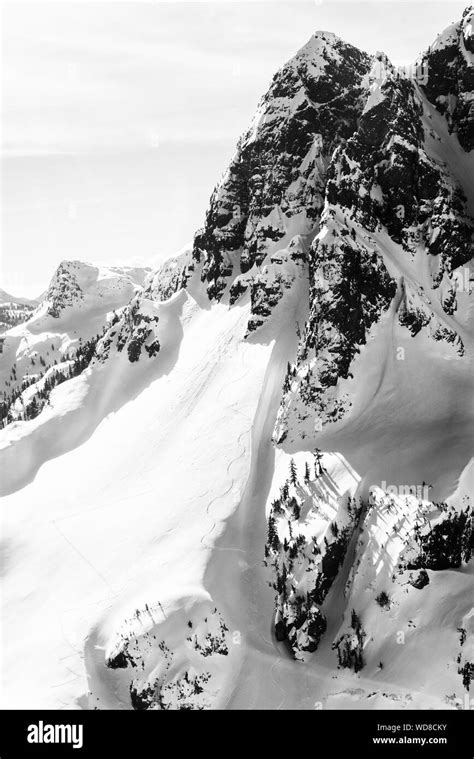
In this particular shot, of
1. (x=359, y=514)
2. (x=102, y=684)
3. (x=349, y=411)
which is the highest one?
(x=349, y=411)

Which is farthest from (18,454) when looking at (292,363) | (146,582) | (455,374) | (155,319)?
(455,374)

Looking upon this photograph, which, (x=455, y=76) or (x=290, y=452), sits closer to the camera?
(x=290, y=452)

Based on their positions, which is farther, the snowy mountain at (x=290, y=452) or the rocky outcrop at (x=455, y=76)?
the rocky outcrop at (x=455, y=76)

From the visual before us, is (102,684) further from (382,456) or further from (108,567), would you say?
(382,456)

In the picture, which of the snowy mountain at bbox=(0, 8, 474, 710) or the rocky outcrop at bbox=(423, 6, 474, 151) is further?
the rocky outcrop at bbox=(423, 6, 474, 151)

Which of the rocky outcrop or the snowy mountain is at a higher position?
the rocky outcrop

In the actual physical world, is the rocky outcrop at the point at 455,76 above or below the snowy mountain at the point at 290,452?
above

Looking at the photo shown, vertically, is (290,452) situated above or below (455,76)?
below

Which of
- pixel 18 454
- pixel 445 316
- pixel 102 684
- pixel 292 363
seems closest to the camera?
pixel 102 684
